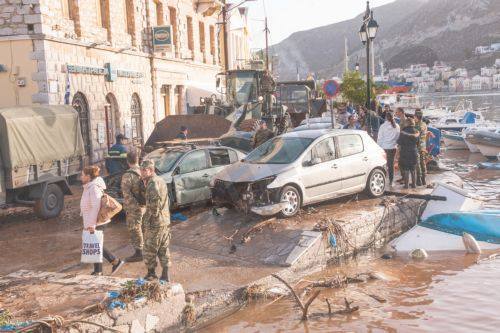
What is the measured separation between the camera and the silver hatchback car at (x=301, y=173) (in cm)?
1009

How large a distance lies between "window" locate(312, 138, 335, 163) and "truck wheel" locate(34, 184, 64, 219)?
19.8ft

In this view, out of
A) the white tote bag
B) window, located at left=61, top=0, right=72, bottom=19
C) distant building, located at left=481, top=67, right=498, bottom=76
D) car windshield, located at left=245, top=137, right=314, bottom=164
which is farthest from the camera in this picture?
distant building, located at left=481, top=67, right=498, bottom=76

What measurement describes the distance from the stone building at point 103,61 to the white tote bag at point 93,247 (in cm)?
1017

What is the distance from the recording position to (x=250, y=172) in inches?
408

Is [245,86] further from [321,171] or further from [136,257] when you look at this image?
[136,257]

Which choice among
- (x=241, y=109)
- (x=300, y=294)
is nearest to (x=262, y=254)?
(x=300, y=294)

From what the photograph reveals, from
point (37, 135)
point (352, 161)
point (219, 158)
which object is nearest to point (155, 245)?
point (352, 161)

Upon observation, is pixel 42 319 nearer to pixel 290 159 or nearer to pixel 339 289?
pixel 339 289

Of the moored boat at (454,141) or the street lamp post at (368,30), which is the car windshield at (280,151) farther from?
the moored boat at (454,141)

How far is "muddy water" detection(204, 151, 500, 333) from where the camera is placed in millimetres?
6828

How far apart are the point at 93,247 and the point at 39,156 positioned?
210 inches

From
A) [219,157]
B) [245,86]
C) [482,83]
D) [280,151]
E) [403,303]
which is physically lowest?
[403,303]

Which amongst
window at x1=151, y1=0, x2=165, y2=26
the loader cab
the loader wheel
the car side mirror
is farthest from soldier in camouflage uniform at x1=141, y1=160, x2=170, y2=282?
window at x1=151, y1=0, x2=165, y2=26

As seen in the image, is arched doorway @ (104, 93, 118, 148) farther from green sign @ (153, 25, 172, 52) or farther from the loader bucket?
green sign @ (153, 25, 172, 52)
